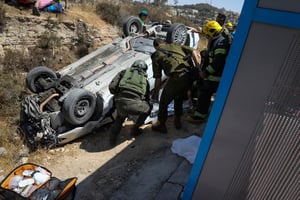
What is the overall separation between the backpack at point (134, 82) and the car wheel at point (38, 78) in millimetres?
1724

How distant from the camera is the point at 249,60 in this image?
7.20 ft

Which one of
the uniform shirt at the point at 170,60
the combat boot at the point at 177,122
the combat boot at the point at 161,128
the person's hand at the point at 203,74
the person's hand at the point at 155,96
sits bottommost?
the combat boot at the point at 161,128

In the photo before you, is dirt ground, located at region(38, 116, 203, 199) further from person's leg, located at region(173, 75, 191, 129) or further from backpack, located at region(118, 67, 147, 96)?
backpack, located at region(118, 67, 147, 96)

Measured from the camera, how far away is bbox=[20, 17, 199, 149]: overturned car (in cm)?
465

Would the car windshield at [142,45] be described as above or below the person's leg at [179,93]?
above

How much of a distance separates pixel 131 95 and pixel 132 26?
3.24 meters

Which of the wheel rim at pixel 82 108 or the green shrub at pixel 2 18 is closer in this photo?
the wheel rim at pixel 82 108

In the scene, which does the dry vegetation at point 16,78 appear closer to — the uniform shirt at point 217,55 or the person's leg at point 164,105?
the person's leg at point 164,105

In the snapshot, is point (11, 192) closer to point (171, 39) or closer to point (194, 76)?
point (194, 76)

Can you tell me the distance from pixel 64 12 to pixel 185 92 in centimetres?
720

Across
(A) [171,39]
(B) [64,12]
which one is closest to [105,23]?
(B) [64,12]

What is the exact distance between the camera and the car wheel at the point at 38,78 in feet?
18.2

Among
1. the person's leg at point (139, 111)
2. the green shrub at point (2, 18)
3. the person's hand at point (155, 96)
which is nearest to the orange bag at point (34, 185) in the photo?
the person's leg at point (139, 111)

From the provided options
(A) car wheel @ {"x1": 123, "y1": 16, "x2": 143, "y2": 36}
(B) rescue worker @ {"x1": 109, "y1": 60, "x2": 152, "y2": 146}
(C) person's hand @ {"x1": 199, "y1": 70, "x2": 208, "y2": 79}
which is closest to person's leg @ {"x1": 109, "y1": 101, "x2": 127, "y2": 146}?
(B) rescue worker @ {"x1": 109, "y1": 60, "x2": 152, "y2": 146}
